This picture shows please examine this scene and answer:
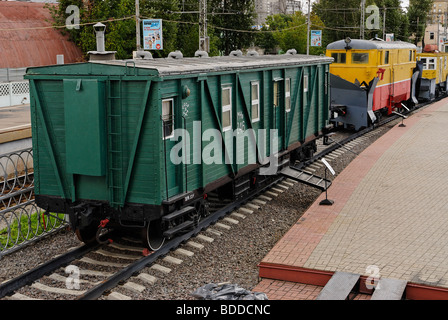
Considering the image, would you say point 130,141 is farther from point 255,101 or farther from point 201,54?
point 201,54

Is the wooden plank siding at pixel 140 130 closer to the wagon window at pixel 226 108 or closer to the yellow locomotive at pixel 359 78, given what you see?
the wagon window at pixel 226 108

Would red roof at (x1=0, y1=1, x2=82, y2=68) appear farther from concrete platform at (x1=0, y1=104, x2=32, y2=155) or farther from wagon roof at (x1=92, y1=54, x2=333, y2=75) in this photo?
wagon roof at (x1=92, y1=54, x2=333, y2=75)

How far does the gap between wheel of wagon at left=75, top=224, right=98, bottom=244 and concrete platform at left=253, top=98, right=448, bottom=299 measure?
3252 millimetres

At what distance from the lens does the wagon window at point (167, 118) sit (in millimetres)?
9422

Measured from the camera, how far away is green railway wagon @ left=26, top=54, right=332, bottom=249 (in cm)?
919

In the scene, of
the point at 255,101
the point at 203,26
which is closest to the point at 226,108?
the point at 255,101

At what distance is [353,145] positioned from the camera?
70.6 ft

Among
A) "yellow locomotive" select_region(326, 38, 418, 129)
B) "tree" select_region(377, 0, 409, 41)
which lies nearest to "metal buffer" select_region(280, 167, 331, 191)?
"yellow locomotive" select_region(326, 38, 418, 129)

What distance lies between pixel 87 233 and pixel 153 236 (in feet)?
4.07

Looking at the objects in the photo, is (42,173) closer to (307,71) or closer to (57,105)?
(57,105)
